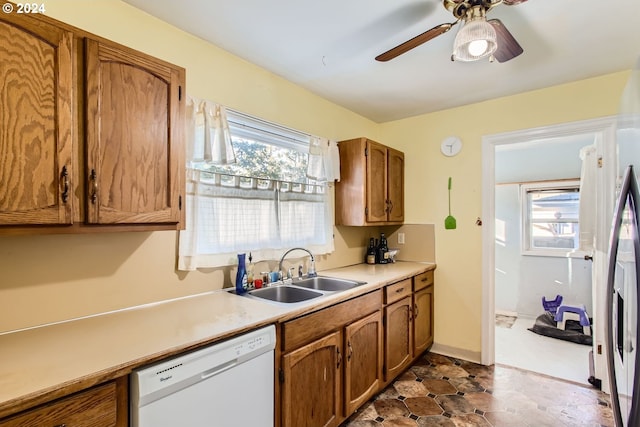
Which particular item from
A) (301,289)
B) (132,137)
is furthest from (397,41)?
(301,289)

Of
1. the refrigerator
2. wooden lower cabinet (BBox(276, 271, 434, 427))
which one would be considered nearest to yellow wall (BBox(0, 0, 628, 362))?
wooden lower cabinet (BBox(276, 271, 434, 427))

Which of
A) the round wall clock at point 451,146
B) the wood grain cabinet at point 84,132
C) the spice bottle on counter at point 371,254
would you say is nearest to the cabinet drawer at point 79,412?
the wood grain cabinet at point 84,132

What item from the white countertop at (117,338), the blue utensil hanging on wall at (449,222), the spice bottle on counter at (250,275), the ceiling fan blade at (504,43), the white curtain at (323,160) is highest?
the ceiling fan blade at (504,43)

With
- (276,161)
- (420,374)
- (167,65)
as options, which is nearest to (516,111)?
(276,161)

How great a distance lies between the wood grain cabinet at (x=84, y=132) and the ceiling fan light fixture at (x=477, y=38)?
127cm

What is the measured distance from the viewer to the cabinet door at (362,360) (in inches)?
78.2

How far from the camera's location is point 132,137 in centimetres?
134

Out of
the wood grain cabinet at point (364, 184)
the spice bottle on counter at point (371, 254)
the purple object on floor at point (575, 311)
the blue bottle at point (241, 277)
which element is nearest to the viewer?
the blue bottle at point (241, 277)

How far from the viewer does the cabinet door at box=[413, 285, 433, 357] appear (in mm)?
2795

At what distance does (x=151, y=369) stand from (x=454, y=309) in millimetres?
2730

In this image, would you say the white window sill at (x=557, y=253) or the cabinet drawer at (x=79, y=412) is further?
Result: the white window sill at (x=557, y=253)

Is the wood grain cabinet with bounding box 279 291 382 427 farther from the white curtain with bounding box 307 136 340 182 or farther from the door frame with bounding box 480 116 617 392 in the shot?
the door frame with bounding box 480 116 617 392

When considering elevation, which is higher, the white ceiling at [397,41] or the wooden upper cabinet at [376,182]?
the white ceiling at [397,41]

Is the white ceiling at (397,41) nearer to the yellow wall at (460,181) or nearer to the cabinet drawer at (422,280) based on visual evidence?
the yellow wall at (460,181)
